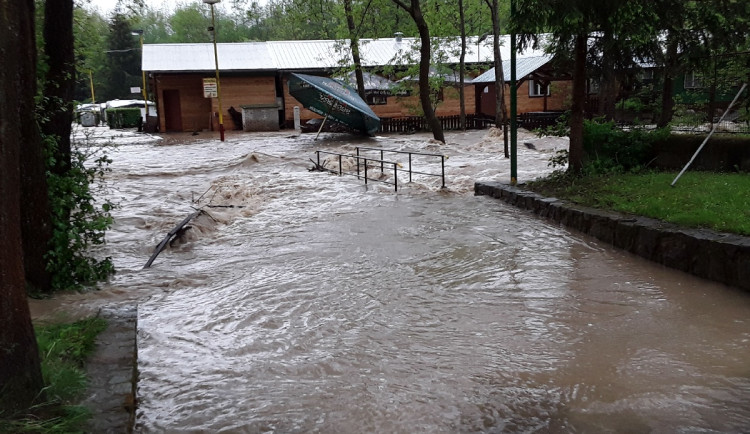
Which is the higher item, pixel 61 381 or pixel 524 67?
pixel 524 67

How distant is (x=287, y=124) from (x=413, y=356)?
3526cm

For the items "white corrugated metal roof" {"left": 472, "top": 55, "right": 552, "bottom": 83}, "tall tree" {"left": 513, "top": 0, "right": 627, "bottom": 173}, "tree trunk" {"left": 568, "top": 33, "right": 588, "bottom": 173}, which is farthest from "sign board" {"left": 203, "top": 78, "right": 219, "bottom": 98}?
"tree trunk" {"left": 568, "top": 33, "right": 588, "bottom": 173}

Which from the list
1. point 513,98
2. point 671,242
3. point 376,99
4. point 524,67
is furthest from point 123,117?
point 671,242

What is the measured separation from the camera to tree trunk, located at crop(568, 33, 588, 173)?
46.0 feet

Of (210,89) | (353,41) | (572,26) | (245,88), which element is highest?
(353,41)

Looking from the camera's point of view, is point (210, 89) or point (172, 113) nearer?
point (210, 89)

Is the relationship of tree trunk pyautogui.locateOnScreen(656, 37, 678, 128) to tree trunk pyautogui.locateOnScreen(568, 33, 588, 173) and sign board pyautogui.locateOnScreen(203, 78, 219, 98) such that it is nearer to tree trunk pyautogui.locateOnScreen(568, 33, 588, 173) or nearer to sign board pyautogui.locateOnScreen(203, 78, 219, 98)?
tree trunk pyautogui.locateOnScreen(568, 33, 588, 173)

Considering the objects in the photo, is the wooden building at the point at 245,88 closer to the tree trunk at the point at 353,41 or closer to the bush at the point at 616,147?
the tree trunk at the point at 353,41

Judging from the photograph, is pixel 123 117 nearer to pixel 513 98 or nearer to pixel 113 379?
pixel 513 98

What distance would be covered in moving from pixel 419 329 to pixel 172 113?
37.4 m

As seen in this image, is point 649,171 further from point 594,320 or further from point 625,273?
point 594,320

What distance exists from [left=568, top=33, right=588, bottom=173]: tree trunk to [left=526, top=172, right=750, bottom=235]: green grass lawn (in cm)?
45

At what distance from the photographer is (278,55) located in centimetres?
4253

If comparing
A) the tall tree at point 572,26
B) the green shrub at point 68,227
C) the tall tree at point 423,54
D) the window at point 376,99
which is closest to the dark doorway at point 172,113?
the window at point 376,99
